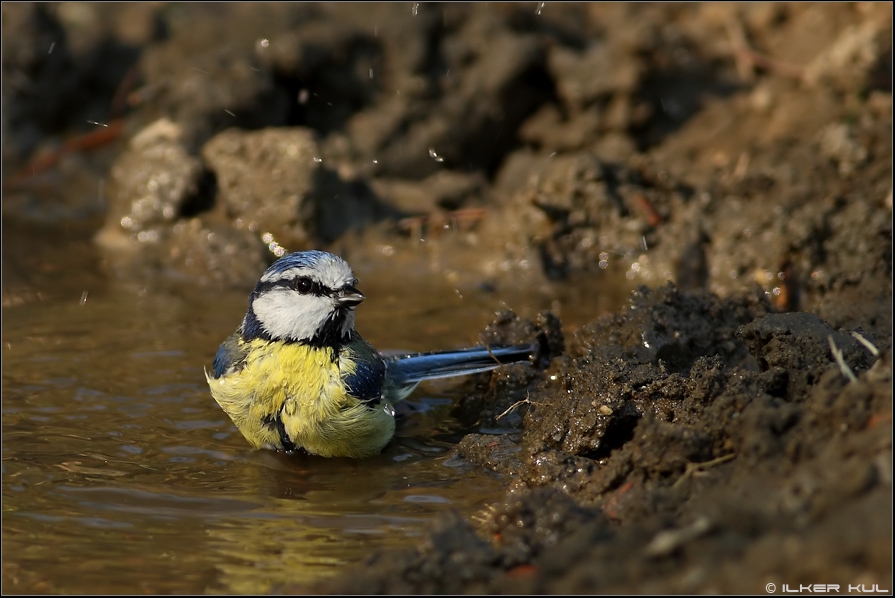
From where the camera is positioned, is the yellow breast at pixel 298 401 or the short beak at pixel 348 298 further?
the short beak at pixel 348 298

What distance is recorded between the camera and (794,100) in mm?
8141

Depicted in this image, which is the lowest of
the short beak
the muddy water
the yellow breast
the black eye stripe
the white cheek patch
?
the muddy water

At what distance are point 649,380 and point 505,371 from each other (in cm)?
113

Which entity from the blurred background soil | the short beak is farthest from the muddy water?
the short beak

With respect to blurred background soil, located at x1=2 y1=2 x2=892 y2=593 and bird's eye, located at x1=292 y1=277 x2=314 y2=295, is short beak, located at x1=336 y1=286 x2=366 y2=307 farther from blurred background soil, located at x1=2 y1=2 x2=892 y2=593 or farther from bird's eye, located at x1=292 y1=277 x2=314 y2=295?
blurred background soil, located at x1=2 y1=2 x2=892 y2=593

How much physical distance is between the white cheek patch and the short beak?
50 millimetres

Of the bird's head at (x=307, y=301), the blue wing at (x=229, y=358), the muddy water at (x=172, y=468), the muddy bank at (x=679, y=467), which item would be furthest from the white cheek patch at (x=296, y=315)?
the muddy bank at (x=679, y=467)

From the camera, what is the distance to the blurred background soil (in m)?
6.14

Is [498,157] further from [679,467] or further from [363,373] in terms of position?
[679,467]

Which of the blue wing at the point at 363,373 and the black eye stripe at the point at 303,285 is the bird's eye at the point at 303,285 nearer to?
the black eye stripe at the point at 303,285

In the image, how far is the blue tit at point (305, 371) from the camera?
4.64 metres

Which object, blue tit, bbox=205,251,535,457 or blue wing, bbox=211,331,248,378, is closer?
blue tit, bbox=205,251,535,457

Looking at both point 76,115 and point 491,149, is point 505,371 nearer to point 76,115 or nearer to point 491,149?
point 491,149

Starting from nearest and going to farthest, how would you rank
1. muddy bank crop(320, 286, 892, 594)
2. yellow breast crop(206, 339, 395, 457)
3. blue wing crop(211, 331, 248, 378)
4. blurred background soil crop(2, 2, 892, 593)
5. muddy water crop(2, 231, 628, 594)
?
muddy bank crop(320, 286, 892, 594)
muddy water crop(2, 231, 628, 594)
yellow breast crop(206, 339, 395, 457)
blue wing crop(211, 331, 248, 378)
blurred background soil crop(2, 2, 892, 593)
